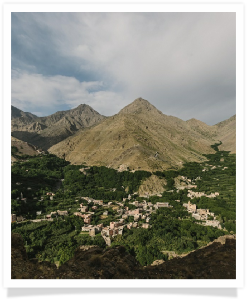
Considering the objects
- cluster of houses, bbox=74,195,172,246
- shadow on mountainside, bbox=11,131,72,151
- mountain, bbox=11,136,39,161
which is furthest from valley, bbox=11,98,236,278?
shadow on mountainside, bbox=11,131,72,151

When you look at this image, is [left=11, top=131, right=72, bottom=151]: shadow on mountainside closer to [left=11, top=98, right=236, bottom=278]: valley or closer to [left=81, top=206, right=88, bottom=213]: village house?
[left=11, top=98, right=236, bottom=278]: valley

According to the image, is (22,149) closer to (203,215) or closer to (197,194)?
(197,194)

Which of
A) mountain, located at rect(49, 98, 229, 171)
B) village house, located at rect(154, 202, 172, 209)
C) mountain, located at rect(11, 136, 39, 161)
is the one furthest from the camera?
mountain, located at rect(11, 136, 39, 161)

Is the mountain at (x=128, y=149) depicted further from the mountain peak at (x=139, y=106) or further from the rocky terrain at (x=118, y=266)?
the mountain peak at (x=139, y=106)

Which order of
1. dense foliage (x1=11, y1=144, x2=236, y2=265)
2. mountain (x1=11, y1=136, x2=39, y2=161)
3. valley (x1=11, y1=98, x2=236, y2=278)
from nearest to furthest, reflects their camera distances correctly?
dense foliage (x1=11, y1=144, x2=236, y2=265) → valley (x1=11, y1=98, x2=236, y2=278) → mountain (x1=11, y1=136, x2=39, y2=161)

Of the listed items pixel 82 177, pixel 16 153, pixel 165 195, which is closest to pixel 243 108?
pixel 165 195

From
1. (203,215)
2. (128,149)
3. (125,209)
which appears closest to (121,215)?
(125,209)

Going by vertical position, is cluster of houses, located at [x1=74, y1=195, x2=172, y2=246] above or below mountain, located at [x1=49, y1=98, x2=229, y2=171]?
below

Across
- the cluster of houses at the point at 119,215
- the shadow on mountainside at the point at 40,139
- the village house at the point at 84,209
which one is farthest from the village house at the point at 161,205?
the shadow on mountainside at the point at 40,139
